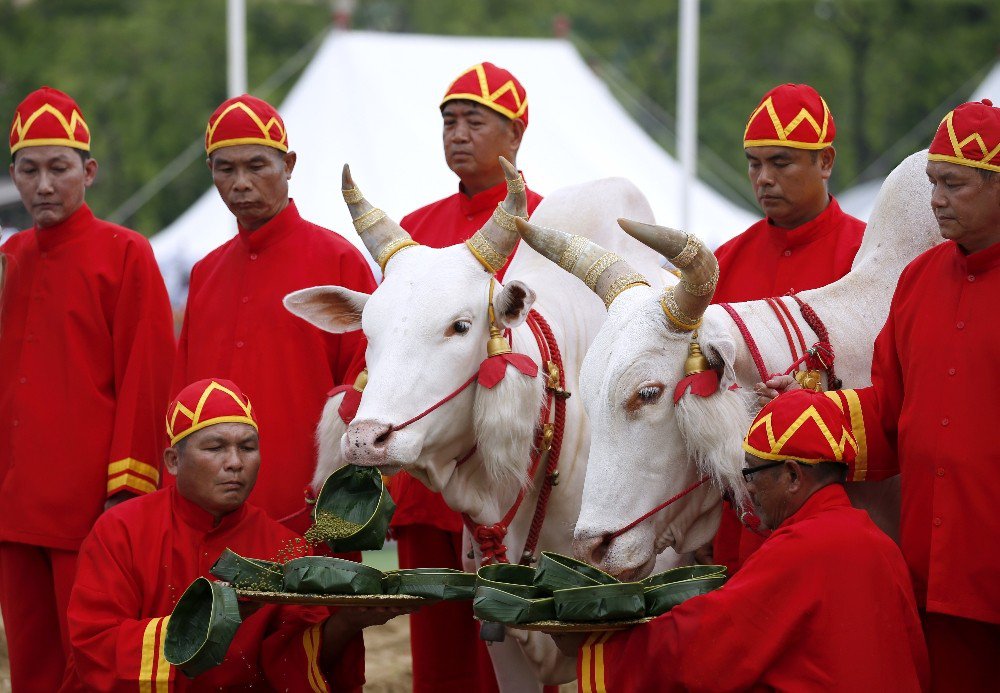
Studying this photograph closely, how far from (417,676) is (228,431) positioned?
136cm

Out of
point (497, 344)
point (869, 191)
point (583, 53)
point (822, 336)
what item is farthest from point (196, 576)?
point (583, 53)

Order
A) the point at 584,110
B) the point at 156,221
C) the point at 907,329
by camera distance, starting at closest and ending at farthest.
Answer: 1. the point at 907,329
2. the point at 584,110
3. the point at 156,221

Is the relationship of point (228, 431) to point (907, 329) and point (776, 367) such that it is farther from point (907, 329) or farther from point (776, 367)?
point (907, 329)

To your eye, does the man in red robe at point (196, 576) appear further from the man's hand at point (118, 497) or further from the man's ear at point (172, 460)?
the man's hand at point (118, 497)

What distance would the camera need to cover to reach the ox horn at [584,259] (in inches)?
180

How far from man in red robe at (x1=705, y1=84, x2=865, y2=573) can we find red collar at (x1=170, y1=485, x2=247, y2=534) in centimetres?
158

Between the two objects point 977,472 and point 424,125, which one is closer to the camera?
point 977,472

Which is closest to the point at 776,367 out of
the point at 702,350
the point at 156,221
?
the point at 702,350

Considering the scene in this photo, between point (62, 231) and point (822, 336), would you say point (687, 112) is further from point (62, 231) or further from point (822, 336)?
point (822, 336)

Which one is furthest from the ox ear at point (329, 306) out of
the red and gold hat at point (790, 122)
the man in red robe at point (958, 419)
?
the man in red robe at point (958, 419)

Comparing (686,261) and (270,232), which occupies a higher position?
(270,232)

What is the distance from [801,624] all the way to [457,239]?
252 cm

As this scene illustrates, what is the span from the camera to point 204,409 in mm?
Answer: 4852

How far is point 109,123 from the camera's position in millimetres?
25562
